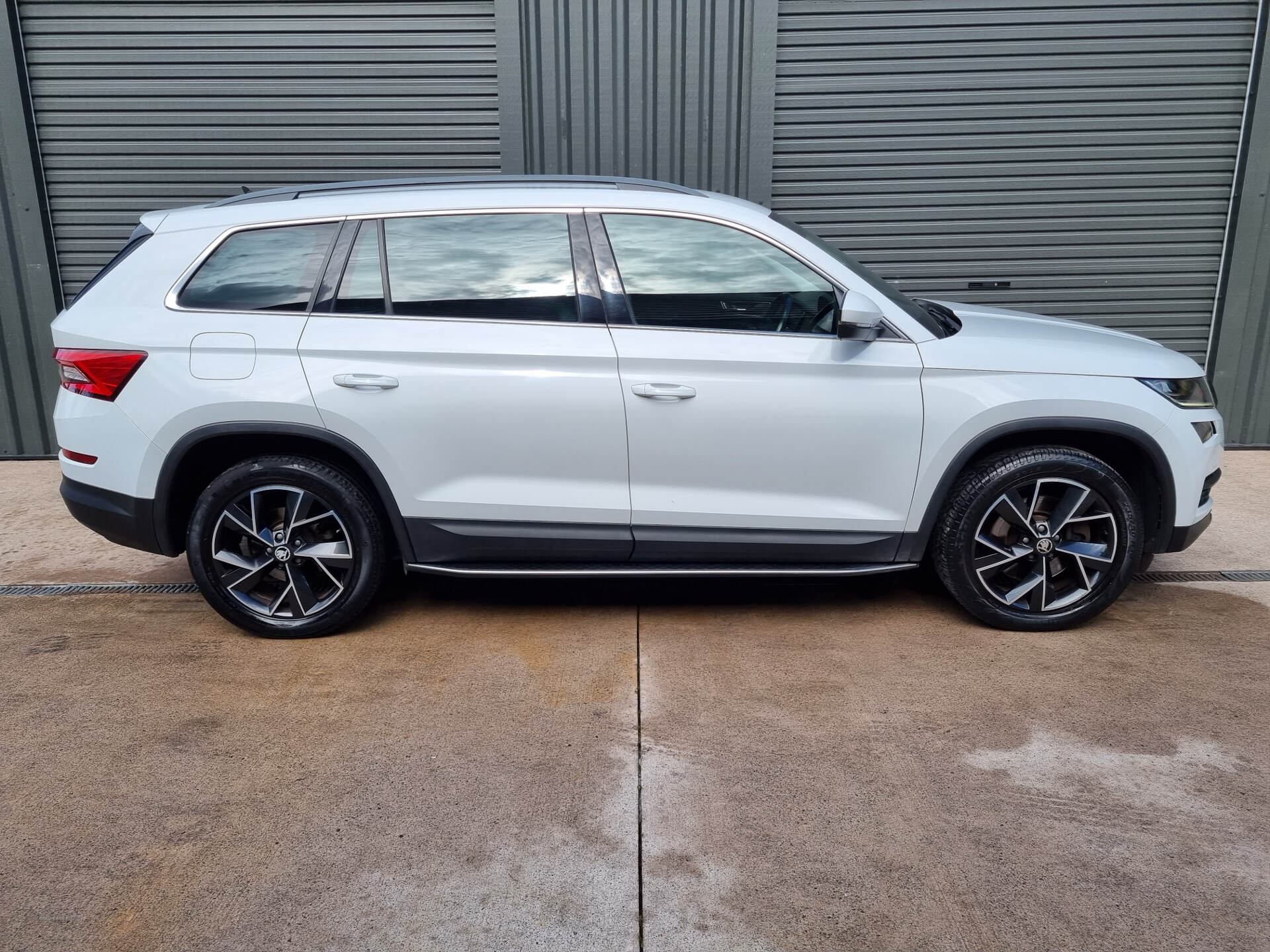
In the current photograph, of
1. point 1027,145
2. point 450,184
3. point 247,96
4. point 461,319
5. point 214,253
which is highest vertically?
point 247,96

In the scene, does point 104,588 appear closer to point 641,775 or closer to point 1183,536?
point 641,775

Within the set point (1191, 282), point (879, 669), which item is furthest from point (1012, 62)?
point (879, 669)

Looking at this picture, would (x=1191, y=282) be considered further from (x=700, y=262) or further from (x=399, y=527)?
(x=399, y=527)

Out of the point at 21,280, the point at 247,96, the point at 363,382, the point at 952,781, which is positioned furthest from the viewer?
the point at 21,280

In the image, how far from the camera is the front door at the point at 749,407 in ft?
12.3

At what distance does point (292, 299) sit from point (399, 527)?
3.34 ft

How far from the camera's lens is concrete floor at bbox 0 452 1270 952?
2.43 meters

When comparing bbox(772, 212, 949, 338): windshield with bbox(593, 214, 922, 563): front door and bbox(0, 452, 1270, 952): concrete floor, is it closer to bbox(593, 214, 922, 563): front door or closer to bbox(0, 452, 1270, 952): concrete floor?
bbox(593, 214, 922, 563): front door

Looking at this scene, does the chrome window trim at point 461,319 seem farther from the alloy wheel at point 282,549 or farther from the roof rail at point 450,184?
the alloy wheel at point 282,549

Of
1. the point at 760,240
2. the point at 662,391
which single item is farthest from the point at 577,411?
the point at 760,240

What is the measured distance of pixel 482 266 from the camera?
385cm

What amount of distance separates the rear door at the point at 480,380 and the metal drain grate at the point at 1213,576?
2.74 m

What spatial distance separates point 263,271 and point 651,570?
2.00 metres

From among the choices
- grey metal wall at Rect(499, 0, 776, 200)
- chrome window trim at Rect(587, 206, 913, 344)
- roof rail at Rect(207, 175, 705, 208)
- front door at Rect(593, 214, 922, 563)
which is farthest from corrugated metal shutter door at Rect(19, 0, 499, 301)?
front door at Rect(593, 214, 922, 563)
